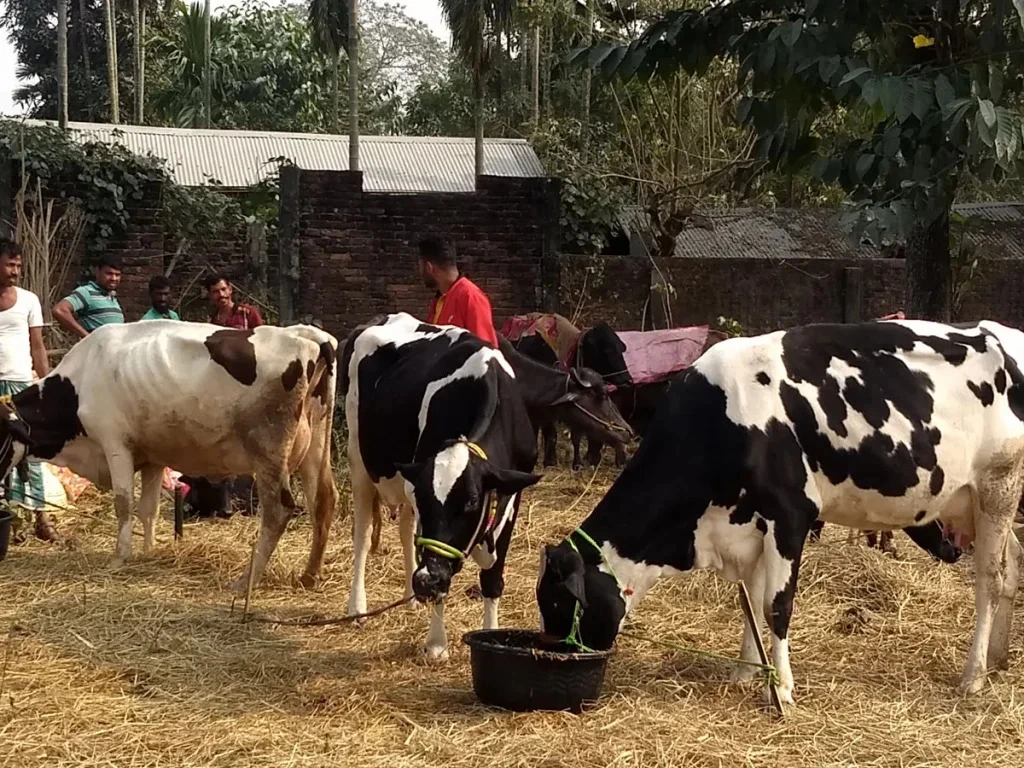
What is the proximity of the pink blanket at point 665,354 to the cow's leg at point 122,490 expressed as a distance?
200 inches

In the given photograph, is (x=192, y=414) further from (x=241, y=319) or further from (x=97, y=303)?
(x=97, y=303)

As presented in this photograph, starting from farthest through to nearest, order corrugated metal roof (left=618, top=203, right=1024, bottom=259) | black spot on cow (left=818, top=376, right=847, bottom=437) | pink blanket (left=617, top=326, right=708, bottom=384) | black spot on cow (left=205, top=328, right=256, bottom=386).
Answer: corrugated metal roof (left=618, top=203, right=1024, bottom=259) < pink blanket (left=617, top=326, right=708, bottom=384) < black spot on cow (left=205, top=328, right=256, bottom=386) < black spot on cow (left=818, top=376, right=847, bottom=437)

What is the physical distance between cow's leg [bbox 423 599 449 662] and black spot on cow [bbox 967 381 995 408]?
270cm

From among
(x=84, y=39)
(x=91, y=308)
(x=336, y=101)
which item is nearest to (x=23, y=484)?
(x=91, y=308)

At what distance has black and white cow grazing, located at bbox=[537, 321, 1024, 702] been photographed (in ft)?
16.4

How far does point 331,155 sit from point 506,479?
2216 cm

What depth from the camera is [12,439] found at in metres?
7.56

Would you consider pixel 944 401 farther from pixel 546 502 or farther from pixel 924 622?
pixel 546 502

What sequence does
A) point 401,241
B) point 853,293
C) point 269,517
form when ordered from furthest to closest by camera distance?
point 853,293 < point 401,241 < point 269,517

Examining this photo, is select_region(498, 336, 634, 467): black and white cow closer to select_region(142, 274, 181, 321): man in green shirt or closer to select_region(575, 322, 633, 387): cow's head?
select_region(142, 274, 181, 321): man in green shirt

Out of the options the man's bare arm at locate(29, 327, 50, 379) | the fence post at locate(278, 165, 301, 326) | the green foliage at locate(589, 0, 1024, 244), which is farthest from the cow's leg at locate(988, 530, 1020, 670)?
the fence post at locate(278, 165, 301, 326)

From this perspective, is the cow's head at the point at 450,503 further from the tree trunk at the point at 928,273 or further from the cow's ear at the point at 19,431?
the tree trunk at the point at 928,273

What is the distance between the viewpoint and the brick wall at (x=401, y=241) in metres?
13.3

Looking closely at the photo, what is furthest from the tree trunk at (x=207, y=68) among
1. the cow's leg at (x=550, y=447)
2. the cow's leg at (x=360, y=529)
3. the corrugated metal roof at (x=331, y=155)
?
the cow's leg at (x=360, y=529)
